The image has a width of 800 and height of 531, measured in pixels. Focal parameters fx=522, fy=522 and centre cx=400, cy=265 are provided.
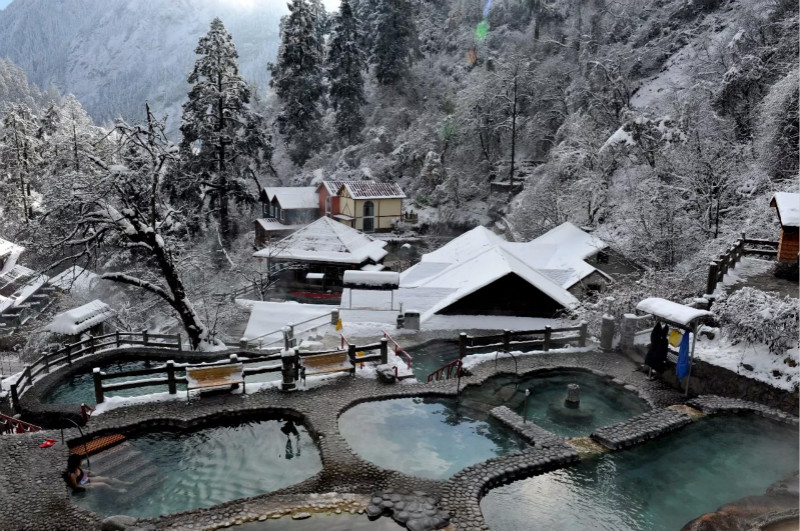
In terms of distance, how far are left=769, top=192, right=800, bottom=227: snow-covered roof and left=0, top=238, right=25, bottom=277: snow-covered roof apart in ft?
157

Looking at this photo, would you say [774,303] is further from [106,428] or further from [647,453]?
[106,428]

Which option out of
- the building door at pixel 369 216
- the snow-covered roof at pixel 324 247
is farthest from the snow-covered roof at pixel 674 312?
the building door at pixel 369 216

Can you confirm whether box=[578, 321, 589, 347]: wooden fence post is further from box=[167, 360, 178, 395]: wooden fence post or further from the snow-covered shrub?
box=[167, 360, 178, 395]: wooden fence post

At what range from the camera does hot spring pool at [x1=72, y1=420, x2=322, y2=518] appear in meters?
11.4

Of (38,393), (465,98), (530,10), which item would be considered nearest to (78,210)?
(38,393)

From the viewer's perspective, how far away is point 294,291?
38969 millimetres

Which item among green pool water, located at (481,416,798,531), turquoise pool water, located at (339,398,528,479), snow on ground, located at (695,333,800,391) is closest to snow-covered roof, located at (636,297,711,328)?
snow on ground, located at (695,333,800,391)

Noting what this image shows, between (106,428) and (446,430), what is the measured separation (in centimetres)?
893

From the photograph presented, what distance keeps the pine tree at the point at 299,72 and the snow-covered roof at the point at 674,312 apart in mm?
50285

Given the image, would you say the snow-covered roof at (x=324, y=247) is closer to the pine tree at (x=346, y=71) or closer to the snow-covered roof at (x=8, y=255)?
the snow-covered roof at (x=8, y=255)

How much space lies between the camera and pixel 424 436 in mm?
13969

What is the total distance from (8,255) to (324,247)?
25386 millimetres

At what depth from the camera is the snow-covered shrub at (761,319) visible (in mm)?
14992

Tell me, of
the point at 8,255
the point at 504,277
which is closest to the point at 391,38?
→ the point at 8,255
